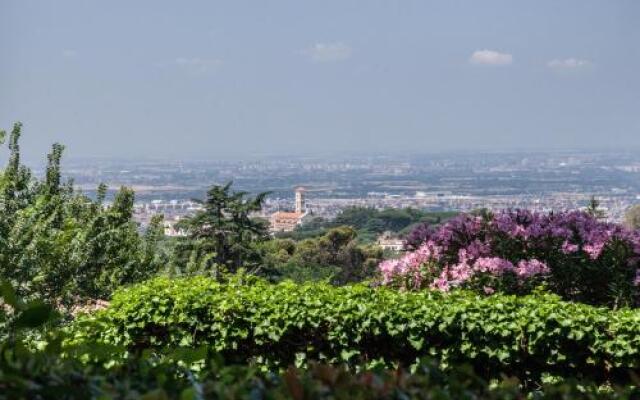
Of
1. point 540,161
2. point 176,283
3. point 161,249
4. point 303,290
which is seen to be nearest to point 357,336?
point 303,290

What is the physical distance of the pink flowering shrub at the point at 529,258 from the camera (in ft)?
23.4

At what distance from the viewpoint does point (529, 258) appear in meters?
7.43

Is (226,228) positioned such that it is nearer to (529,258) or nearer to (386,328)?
(529,258)

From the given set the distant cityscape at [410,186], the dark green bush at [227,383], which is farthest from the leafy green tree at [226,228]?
the distant cityscape at [410,186]

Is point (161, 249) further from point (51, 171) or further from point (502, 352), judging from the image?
point (502, 352)

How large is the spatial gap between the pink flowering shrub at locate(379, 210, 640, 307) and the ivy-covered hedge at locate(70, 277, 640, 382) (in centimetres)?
95

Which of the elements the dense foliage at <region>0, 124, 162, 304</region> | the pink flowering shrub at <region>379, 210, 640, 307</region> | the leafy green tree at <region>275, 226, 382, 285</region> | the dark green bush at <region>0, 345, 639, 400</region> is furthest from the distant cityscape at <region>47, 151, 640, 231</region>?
the dark green bush at <region>0, 345, 639, 400</region>

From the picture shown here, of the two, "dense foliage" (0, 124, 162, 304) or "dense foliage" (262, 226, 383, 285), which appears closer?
"dense foliage" (0, 124, 162, 304)

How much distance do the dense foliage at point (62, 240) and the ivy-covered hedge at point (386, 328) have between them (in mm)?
929

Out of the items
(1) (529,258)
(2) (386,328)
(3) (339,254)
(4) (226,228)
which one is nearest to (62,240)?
(2) (386,328)

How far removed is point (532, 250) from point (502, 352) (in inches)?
76.7

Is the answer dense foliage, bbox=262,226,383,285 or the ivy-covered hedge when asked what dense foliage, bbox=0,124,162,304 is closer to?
the ivy-covered hedge

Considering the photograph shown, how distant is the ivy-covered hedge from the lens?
5.70m

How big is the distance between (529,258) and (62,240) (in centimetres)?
417
